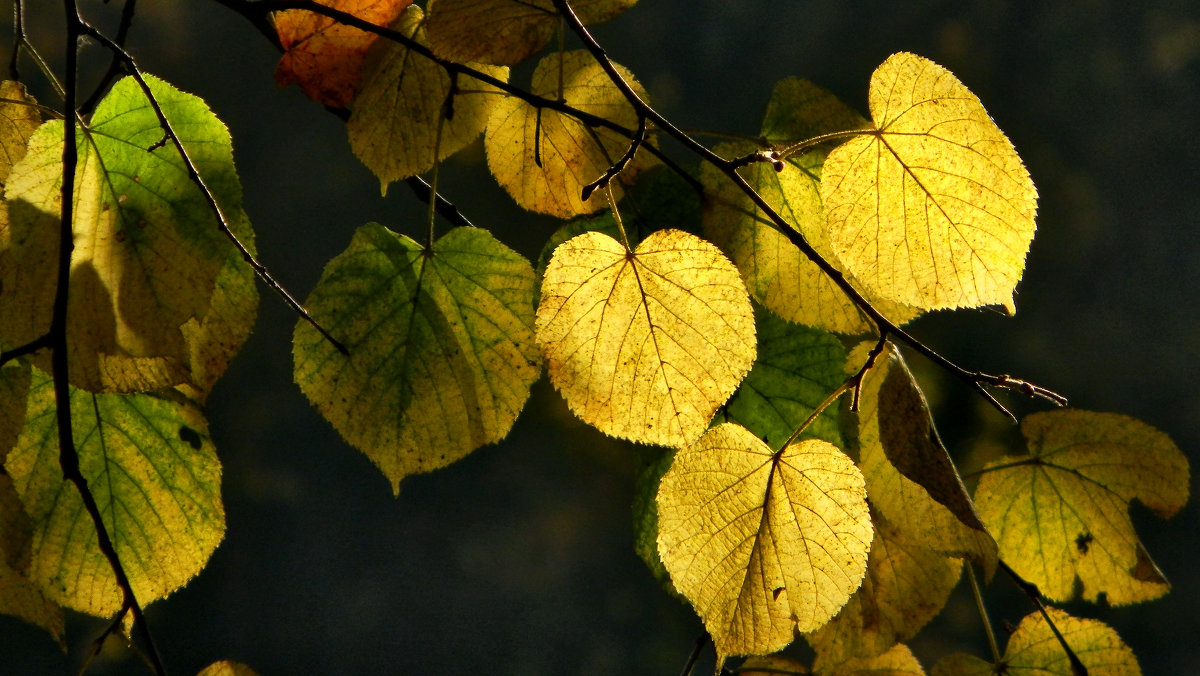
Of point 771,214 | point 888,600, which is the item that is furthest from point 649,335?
point 888,600

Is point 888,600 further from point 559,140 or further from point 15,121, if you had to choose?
point 15,121

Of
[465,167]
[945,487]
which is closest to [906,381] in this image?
[945,487]

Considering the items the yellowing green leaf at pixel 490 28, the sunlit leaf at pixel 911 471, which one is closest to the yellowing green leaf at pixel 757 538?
the sunlit leaf at pixel 911 471

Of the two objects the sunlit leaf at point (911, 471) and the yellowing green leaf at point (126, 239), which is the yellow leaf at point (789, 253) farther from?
the yellowing green leaf at point (126, 239)

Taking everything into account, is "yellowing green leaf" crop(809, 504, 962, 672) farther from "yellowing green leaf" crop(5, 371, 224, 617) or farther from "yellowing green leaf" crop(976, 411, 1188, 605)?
"yellowing green leaf" crop(5, 371, 224, 617)

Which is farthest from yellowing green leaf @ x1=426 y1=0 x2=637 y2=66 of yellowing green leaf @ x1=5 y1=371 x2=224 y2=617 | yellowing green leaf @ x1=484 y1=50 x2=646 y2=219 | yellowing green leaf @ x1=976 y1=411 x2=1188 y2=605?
yellowing green leaf @ x1=976 y1=411 x2=1188 y2=605

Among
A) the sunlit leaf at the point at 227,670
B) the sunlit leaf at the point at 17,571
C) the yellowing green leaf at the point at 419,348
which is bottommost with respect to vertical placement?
the sunlit leaf at the point at 227,670

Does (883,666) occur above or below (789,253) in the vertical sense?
below

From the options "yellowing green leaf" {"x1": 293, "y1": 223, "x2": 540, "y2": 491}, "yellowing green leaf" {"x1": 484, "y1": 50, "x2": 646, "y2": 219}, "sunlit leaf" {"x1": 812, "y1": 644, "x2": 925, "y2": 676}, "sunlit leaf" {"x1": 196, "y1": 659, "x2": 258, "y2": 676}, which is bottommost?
"sunlit leaf" {"x1": 812, "y1": 644, "x2": 925, "y2": 676}
